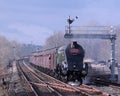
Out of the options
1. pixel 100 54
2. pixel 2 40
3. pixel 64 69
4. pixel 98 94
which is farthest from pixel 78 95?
pixel 2 40

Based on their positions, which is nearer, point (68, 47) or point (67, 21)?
point (68, 47)

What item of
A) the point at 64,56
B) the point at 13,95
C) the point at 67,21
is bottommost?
the point at 13,95

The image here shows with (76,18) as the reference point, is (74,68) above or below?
below

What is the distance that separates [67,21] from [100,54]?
6383 cm

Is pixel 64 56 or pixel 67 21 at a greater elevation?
pixel 67 21

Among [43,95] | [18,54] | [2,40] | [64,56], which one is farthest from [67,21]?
[18,54]

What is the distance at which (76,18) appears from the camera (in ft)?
118

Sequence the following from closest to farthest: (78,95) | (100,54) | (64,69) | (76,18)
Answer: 1. (78,95)
2. (64,69)
3. (76,18)
4. (100,54)

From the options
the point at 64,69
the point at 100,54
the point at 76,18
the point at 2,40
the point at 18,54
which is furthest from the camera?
the point at 18,54

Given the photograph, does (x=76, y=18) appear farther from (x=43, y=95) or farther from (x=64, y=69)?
(x=43, y=95)

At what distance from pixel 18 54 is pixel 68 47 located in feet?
574

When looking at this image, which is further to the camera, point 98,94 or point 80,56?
point 80,56

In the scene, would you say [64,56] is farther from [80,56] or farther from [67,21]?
[67,21]

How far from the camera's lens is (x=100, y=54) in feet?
325
